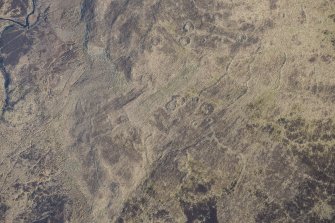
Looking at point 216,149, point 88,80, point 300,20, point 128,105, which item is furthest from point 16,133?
point 300,20

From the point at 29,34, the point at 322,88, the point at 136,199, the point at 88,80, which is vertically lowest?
the point at 136,199

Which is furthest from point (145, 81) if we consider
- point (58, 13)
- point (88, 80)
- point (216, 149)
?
point (58, 13)

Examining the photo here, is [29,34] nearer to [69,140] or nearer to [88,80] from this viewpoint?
[88,80]

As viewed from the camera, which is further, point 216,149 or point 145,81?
point 145,81

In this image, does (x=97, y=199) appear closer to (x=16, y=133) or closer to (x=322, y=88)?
(x=16, y=133)

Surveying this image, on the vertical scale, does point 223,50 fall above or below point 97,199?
above

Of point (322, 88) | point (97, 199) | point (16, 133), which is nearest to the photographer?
point (322, 88)

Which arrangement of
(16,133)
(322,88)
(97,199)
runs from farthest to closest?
(16,133) → (97,199) → (322,88)
